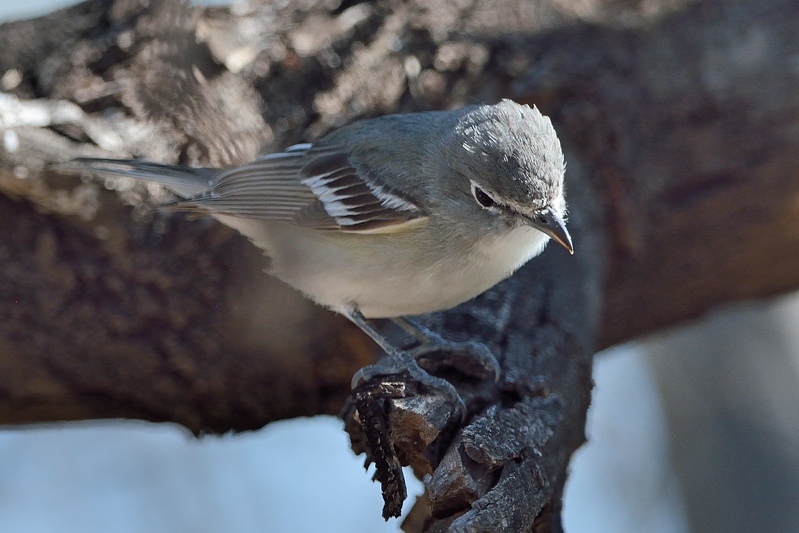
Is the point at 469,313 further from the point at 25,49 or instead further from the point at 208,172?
the point at 25,49

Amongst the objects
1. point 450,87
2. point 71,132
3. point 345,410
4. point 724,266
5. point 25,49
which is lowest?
point 724,266

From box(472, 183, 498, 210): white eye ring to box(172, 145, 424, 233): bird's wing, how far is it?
283mm

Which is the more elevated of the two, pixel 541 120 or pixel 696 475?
pixel 541 120

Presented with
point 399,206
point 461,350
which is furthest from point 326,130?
point 461,350

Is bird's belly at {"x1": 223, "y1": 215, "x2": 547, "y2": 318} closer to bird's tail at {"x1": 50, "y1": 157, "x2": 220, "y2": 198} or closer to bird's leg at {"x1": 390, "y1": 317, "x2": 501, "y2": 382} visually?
bird's leg at {"x1": 390, "y1": 317, "x2": 501, "y2": 382}

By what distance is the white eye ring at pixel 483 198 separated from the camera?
2.82 m

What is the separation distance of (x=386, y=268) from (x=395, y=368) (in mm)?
394

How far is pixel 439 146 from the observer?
303 centimetres

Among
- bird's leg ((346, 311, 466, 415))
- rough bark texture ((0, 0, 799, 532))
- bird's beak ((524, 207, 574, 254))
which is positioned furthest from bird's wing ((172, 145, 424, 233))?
bird's beak ((524, 207, 574, 254))

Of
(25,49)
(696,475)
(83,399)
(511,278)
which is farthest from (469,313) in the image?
(696,475)

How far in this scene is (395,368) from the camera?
2.68 meters

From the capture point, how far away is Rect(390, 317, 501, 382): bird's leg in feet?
8.68

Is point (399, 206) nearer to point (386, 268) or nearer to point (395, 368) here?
point (386, 268)

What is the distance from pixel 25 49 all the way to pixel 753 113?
3202 mm
